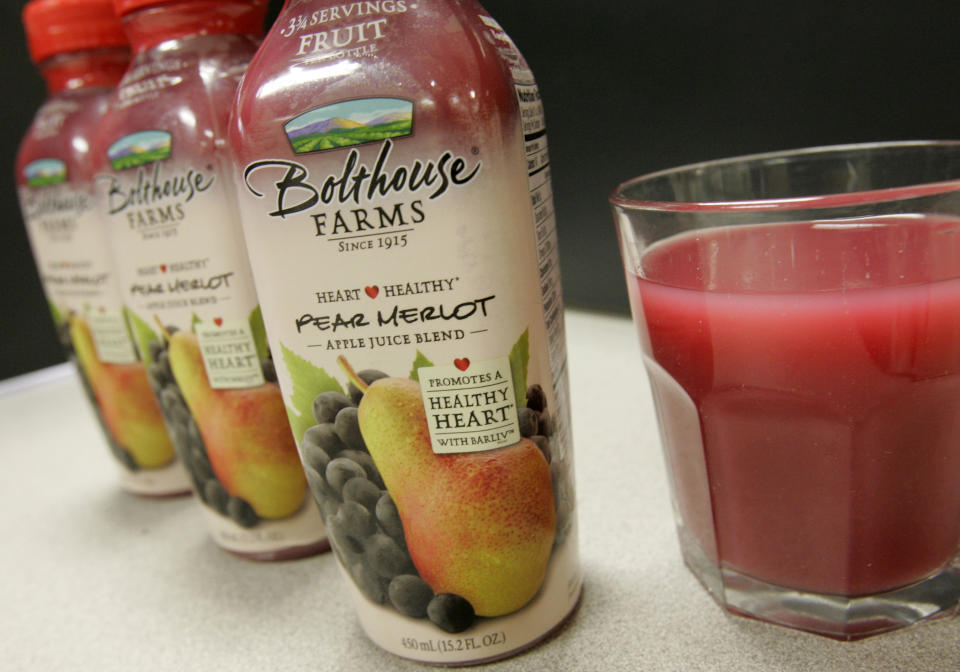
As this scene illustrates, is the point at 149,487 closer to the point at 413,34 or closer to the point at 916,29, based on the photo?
the point at 413,34

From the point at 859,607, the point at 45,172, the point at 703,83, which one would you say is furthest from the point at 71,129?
the point at 859,607

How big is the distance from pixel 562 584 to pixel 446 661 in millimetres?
82

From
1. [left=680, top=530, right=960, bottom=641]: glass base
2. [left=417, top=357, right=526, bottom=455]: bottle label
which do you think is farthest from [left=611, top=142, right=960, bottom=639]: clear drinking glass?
[left=417, top=357, right=526, bottom=455]: bottle label

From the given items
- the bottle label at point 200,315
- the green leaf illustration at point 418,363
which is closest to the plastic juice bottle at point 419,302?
the green leaf illustration at point 418,363

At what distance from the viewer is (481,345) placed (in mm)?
423

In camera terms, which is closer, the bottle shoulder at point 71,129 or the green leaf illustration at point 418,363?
the green leaf illustration at point 418,363

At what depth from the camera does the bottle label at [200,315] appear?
0.53m

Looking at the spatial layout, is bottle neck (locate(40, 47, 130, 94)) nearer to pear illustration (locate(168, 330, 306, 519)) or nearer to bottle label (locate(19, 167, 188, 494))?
bottle label (locate(19, 167, 188, 494))

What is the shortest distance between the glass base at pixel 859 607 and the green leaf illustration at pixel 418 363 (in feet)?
0.78

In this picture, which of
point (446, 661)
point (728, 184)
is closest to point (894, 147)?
point (728, 184)

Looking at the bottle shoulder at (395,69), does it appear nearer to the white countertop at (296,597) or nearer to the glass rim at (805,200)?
the glass rim at (805,200)

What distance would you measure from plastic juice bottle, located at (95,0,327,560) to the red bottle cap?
0.12 metres

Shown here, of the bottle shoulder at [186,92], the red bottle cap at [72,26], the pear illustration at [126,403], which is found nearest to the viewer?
the bottle shoulder at [186,92]

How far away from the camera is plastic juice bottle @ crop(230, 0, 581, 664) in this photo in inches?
15.7
